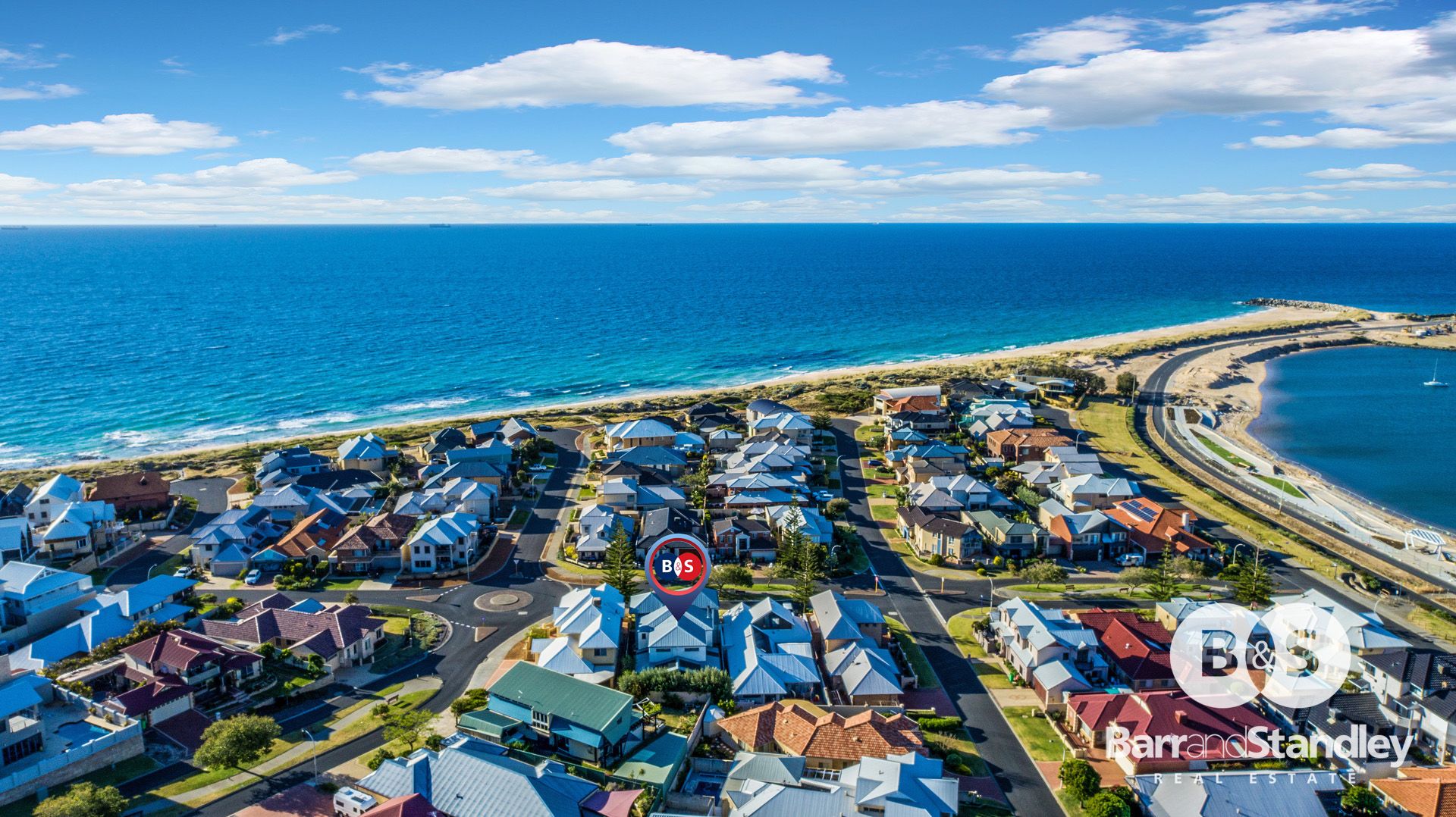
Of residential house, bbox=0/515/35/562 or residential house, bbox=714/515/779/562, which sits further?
residential house, bbox=714/515/779/562

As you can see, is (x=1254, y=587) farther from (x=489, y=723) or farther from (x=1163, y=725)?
(x=489, y=723)

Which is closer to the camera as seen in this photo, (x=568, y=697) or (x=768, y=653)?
(x=568, y=697)

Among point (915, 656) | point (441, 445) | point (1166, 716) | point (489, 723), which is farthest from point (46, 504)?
point (1166, 716)

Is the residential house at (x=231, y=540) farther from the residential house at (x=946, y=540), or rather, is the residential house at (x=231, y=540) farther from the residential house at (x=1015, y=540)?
the residential house at (x=1015, y=540)

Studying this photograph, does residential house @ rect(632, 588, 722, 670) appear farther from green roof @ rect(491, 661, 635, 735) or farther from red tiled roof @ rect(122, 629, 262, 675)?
red tiled roof @ rect(122, 629, 262, 675)

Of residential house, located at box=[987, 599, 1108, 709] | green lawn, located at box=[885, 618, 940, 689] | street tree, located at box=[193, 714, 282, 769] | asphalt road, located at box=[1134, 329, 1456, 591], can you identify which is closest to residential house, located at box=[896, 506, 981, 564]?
green lawn, located at box=[885, 618, 940, 689]
